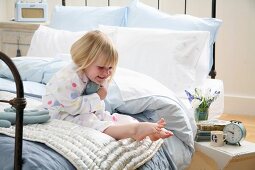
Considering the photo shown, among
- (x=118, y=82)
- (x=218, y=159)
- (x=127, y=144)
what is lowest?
(x=218, y=159)

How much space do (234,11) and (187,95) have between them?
70.6 inches

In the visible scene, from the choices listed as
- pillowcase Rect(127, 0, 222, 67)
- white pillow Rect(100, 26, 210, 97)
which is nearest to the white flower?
white pillow Rect(100, 26, 210, 97)

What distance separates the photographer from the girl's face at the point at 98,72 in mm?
2033

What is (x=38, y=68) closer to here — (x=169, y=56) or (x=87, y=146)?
(x=169, y=56)

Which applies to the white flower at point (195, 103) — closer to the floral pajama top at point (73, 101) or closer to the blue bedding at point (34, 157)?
the floral pajama top at point (73, 101)

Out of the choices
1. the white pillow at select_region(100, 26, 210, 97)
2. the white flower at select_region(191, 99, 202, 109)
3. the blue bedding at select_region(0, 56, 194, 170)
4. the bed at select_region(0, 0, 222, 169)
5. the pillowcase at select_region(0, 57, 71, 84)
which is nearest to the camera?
the bed at select_region(0, 0, 222, 169)

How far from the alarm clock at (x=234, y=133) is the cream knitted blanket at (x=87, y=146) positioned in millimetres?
513

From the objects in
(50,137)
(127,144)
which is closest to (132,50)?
(127,144)

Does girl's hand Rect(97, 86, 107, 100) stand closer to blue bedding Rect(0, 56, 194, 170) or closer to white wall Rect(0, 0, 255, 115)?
blue bedding Rect(0, 56, 194, 170)

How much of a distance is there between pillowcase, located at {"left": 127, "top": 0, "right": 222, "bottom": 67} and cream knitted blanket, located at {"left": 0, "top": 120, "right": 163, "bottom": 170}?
4.14ft

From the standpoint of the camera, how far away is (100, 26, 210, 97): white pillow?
9.11ft

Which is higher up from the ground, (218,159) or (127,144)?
(127,144)

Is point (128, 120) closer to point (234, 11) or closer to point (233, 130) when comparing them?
point (233, 130)

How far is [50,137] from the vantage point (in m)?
1.68
